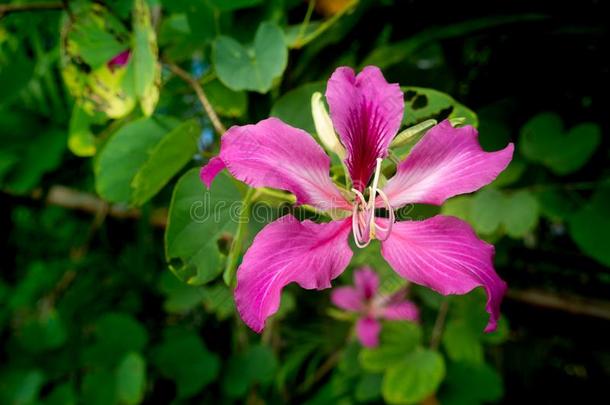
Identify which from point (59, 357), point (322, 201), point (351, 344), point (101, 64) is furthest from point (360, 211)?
point (59, 357)

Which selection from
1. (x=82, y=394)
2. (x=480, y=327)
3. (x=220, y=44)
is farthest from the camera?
(x=82, y=394)

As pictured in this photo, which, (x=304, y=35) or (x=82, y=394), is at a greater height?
(x=304, y=35)

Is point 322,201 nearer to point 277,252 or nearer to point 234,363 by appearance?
point 277,252

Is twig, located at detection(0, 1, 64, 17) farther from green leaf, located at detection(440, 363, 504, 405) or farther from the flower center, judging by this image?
green leaf, located at detection(440, 363, 504, 405)

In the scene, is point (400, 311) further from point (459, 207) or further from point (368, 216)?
point (368, 216)

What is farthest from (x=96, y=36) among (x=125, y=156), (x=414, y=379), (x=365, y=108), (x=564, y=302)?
(x=564, y=302)

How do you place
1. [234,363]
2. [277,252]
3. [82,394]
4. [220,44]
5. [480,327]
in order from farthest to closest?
[234,363], [82,394], [480,327], [220,44], [277,252]

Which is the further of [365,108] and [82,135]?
[82,135]

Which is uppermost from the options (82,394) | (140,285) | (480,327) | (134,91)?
(134,91)
